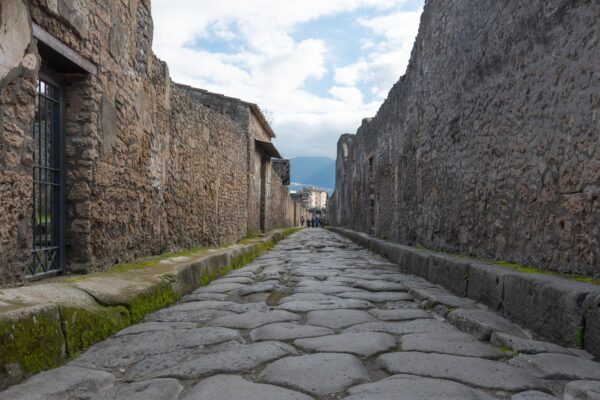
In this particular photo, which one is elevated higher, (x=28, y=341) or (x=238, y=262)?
(x=28, y=341)

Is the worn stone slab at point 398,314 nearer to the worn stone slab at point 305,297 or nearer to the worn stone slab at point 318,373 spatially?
the worn stone slab at point 305,297

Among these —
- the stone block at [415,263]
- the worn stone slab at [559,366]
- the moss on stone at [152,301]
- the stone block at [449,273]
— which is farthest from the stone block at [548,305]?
the moss on stone at [152,301]

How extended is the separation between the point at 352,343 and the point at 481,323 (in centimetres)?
74

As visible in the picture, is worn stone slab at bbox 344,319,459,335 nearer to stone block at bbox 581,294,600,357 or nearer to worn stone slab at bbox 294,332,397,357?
worn stone slab at bbox 294,332,397,357

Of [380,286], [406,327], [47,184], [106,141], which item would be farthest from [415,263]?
[47,184]

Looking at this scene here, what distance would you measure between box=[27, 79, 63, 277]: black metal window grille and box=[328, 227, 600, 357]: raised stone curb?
116 inches

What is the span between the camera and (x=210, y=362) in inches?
81.7

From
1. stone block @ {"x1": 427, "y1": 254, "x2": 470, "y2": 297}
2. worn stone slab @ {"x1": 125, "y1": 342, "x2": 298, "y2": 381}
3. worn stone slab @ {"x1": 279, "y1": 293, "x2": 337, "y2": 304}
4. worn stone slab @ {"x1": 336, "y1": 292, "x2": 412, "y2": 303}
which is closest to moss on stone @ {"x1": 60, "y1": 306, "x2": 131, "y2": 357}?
worn stone slab @ {"x1": 125, "y1": 342, "x2": 298, "y2": 381}

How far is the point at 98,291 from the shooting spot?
2.70 m

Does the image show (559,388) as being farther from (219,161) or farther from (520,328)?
(219,161)

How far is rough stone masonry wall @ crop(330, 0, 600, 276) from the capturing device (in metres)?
2.78

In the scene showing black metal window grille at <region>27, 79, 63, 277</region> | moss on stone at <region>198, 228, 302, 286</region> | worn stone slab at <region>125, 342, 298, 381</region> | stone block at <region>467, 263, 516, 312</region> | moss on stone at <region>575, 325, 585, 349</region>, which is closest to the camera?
worn stone slab at <region>125, 342, 298, 381</region>

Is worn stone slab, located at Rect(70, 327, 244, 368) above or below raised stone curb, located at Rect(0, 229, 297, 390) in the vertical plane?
below

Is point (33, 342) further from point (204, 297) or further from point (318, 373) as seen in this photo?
point (204, 297)
